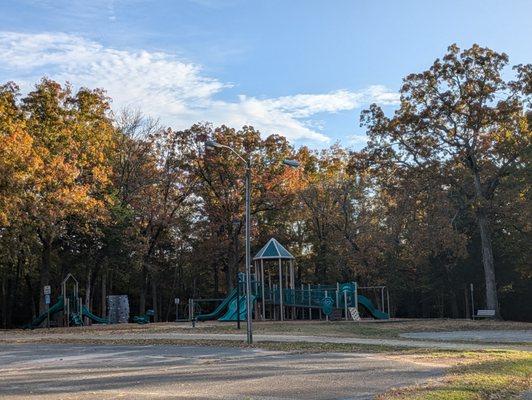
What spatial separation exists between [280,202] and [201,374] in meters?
36.5

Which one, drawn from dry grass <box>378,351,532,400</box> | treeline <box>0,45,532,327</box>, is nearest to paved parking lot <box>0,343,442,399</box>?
dry grass <box>378,351,532,400</box>

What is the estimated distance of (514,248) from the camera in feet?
→ 165

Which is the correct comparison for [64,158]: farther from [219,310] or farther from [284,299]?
[284,299]

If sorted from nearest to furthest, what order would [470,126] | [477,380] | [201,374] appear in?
[477,380] < [201,374] < [470,126]

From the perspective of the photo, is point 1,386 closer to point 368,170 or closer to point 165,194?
point 368,170

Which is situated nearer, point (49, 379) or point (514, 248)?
point (49, 379)

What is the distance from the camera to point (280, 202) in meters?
50.6

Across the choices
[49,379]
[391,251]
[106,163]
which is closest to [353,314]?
[391,251]

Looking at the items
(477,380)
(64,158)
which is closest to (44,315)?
(64,158)

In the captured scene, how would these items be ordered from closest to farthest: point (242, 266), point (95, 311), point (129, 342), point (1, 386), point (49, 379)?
point (1, 386) < point (49, 379) < point (129, 342) < point (242, 266) < point (95, 311)

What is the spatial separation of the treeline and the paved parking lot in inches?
664

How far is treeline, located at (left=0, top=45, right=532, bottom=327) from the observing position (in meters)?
39.1

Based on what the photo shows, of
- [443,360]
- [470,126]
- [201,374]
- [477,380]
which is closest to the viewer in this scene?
[477,380]

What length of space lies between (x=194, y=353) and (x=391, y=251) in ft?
110
